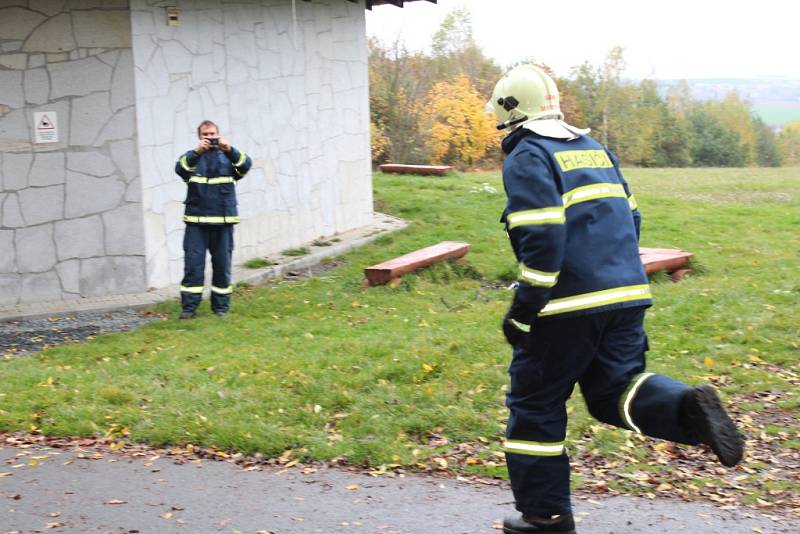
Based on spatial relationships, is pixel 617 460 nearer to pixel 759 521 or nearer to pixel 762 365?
pixel 759 521

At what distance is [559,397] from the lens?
4500mm

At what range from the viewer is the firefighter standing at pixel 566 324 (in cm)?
432

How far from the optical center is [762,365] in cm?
736

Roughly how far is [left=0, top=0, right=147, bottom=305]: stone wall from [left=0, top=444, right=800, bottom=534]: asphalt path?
5.40m

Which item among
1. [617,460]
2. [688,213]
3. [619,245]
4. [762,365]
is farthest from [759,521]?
[688,213]

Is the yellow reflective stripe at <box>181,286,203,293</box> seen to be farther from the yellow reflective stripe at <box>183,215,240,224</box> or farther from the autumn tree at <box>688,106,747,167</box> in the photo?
the autumn tree at <box>688,106,747,167</box>

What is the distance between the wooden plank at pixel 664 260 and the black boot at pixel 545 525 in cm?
692

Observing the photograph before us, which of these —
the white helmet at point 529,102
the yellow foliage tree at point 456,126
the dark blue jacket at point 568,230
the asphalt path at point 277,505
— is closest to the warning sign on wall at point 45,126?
the asphalt path at point 277,505

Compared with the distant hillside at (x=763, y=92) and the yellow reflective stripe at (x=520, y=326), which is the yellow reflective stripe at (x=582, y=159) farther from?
the distant hillside at (x=763, y=92)

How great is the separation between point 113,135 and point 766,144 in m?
36.9

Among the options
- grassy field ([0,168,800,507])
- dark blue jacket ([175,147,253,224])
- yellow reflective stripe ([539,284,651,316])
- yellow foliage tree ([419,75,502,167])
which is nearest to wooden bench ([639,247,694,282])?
grassy field ([0,168,800,507])

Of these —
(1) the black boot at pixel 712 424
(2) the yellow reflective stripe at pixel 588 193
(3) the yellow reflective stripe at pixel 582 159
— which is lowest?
(1) the black boot at pixel 712 424

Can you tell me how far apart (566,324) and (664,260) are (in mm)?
7275

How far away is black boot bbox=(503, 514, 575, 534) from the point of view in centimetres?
447
